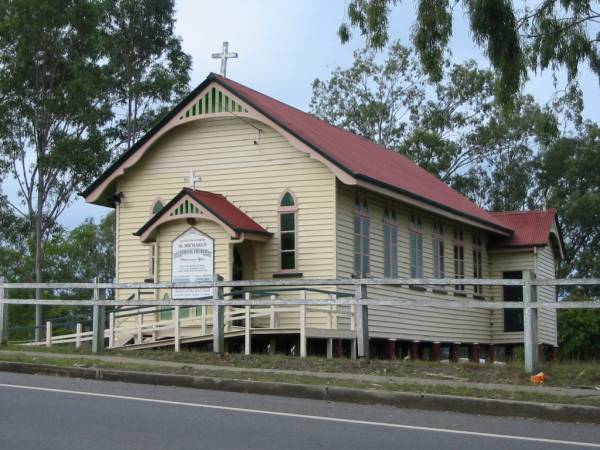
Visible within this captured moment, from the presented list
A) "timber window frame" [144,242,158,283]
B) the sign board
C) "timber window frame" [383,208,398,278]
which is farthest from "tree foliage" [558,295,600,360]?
the sign board

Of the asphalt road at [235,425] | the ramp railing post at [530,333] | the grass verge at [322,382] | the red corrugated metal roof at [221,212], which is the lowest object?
the asphalt road at [235,425]

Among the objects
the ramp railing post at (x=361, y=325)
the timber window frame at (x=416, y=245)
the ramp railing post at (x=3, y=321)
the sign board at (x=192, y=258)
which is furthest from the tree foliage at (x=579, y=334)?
the ramp railing post at (x=3, y=321)

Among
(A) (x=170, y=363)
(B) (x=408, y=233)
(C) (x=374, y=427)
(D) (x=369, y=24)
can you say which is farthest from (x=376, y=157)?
(C) (x=374, y=427)

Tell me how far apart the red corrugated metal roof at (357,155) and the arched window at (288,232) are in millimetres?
1588

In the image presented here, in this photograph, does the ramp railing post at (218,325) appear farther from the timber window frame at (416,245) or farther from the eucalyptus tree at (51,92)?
the eucalyptus tree at (51,92)

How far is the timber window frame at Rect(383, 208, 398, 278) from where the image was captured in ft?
86.6

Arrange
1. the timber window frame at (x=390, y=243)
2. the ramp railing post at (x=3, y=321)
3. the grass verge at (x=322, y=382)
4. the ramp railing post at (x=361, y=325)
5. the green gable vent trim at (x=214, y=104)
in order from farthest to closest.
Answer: the timber window frame at (x=390, y=243) < the green gable vent trim at (x=214, y=104) < the ramp railing post at (x=3, y=321) < the ramp railing post at (x=361, y=325) < the grass verge at (x=322, y=382)

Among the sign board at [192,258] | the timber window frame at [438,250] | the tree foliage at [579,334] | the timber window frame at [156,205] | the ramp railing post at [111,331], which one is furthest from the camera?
the tree foliage at [579,334]

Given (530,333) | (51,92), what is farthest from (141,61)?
(530,333)

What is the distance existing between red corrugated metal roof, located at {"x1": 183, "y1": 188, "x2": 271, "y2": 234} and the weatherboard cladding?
7.54 ft

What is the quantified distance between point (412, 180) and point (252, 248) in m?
7.21

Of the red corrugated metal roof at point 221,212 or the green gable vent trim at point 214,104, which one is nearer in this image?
the red corrugated metal roof at point 221,212

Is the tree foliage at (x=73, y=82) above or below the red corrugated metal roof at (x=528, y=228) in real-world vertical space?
above

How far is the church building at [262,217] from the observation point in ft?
76.5
